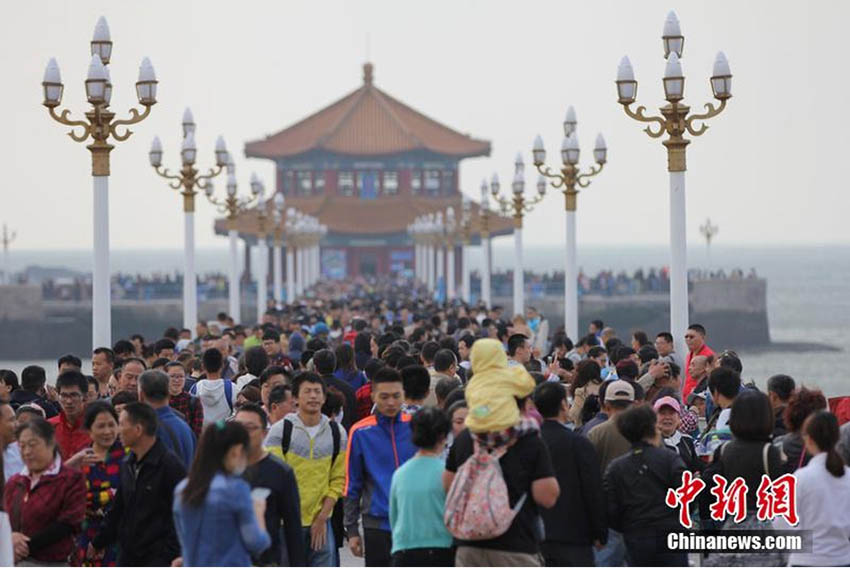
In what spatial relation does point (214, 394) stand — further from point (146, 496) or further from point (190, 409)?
point (146, 496)

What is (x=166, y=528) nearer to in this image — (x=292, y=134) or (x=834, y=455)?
(x=834, y=455)

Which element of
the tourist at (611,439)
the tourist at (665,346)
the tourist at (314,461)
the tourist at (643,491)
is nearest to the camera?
the tourist at (643,491)

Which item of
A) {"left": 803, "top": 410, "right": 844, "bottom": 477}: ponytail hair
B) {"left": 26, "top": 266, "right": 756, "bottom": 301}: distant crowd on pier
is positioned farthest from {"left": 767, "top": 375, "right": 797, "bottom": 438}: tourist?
{"left": 26, "top": 266, "right": 756, "bottom": 301}: distant crowd on pier

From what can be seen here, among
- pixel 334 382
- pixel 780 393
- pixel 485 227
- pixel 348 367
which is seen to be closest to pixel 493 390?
pixel 780 393

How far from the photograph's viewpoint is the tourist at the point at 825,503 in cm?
747

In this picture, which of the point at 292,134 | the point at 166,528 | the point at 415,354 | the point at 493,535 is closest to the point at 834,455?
the point at 493,535

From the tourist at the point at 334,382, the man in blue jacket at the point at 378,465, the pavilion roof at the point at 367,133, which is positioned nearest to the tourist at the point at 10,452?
the man in blue jacket at the point at 378,465

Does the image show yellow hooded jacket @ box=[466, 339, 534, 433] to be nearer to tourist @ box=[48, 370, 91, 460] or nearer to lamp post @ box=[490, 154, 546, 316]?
tourist @ box=[48, 370, 91, 460]

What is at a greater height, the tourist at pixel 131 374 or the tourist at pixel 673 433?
the tourist at pixel 131 374

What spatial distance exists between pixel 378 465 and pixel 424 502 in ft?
4.00

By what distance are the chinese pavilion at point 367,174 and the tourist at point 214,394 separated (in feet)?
200

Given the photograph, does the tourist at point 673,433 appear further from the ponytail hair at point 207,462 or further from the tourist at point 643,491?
the ponytail hair at point 207,462

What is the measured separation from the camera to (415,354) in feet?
44.9

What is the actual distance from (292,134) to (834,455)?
79.0 m
